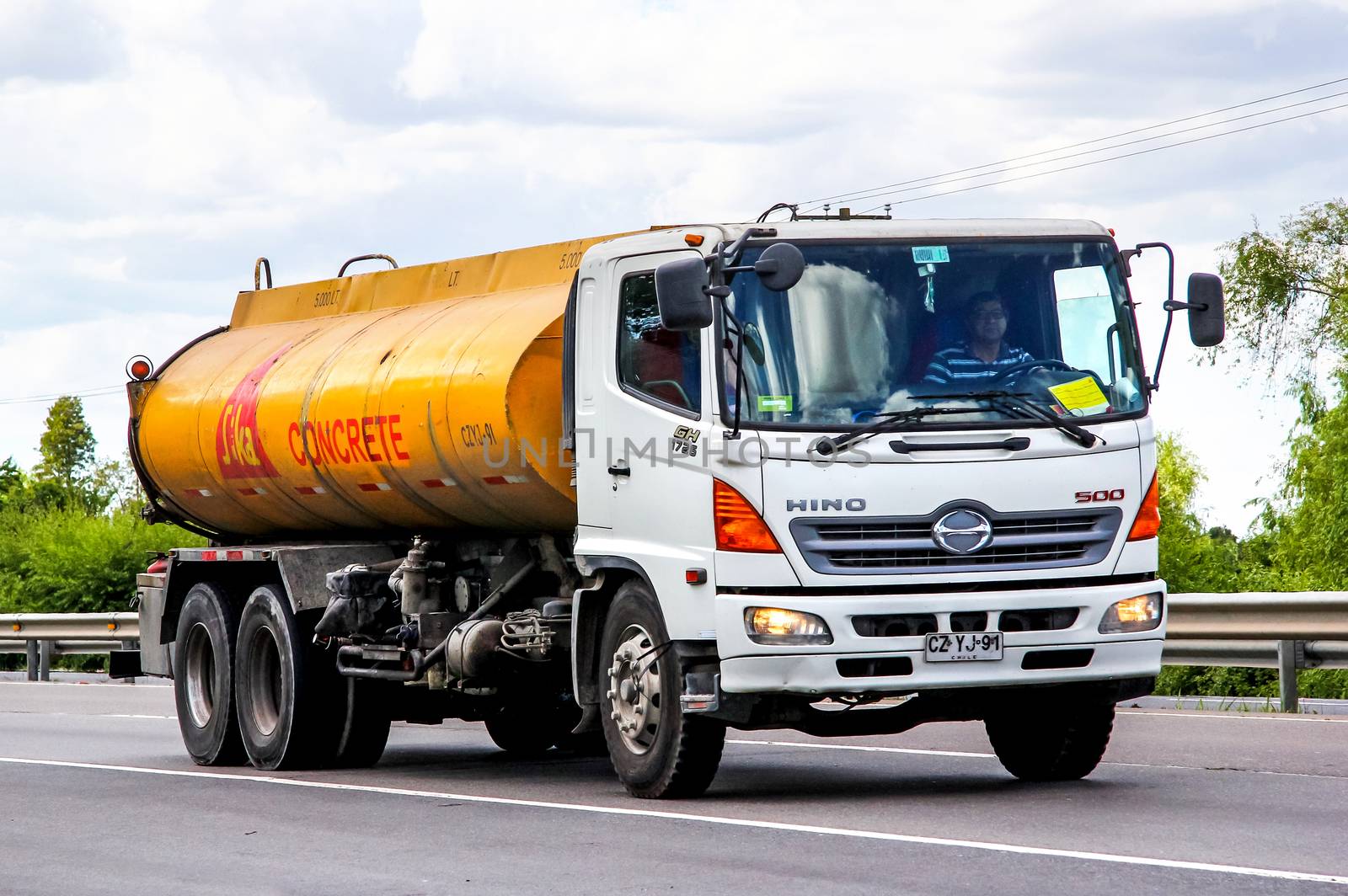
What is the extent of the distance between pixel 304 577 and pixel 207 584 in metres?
1.46

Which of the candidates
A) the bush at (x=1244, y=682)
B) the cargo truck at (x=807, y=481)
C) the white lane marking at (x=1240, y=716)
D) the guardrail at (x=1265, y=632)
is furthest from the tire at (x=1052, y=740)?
the bush at (x=1244, y=682)

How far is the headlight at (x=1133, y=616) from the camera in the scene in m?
9.47

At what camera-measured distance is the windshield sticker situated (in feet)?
31.7

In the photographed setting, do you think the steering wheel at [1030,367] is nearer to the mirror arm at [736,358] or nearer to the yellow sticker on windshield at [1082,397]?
the yellow sticker on windshield at [1082,397]

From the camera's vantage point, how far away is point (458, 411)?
1140cm

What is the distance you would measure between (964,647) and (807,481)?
40.5 inches

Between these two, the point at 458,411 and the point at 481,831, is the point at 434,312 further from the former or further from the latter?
the point at 481,831

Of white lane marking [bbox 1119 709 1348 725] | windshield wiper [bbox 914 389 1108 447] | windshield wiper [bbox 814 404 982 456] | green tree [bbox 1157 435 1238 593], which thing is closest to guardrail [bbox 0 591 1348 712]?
white lane marking [bbox 1119 709 1348 725]

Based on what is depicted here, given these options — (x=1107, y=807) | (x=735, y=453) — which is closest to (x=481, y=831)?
(x=735, y=453)

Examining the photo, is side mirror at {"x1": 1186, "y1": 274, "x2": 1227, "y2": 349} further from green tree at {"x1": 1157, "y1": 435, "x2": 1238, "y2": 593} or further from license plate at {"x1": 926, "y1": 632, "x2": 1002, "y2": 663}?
green tree at {"x1": 1157, "y1": 435, "x2": 1238, "y2": 593}

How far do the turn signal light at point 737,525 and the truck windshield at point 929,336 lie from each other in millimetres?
359

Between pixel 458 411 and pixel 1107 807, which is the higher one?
pixel 458 411

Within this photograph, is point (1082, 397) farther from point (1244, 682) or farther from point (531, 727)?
point (1244, 682)

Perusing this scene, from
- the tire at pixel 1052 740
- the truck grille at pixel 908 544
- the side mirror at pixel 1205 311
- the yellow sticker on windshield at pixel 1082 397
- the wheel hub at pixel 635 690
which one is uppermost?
the side mirror at pixel 1205 311
